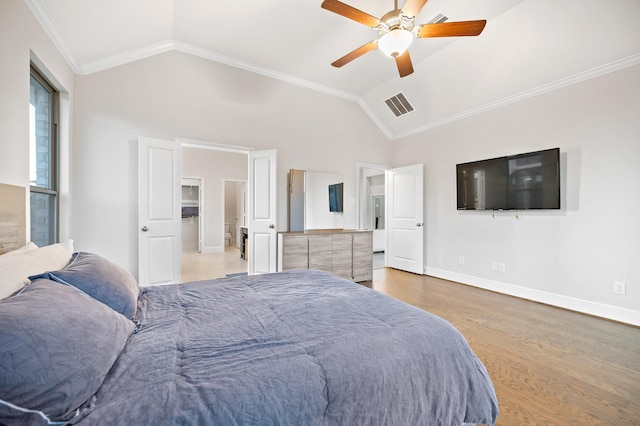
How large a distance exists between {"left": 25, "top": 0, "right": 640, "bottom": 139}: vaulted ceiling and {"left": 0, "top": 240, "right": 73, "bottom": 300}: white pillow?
6.95ft

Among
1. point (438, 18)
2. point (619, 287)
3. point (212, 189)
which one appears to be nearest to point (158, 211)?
point (438, 18)

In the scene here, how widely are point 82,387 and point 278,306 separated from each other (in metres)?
0.86

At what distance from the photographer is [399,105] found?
16.4 ft

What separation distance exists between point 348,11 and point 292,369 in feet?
8.35

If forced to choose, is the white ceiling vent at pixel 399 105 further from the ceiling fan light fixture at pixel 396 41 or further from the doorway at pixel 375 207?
the doorway at pixel 375 207

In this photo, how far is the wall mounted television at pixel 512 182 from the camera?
11.4 feet

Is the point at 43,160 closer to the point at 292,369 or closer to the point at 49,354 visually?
the point at 49,354

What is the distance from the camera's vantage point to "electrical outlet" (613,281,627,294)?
2954 mm

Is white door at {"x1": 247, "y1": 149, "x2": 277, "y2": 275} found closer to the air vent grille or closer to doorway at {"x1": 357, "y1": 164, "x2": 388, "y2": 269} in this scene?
the air vent grille

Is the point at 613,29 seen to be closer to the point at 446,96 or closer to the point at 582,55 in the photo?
the point at 582,55

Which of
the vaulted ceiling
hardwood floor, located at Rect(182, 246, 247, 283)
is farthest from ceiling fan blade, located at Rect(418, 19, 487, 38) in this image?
hardwood floor, located at Rect(182, 246, 247, 283)

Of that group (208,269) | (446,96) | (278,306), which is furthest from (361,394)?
(208,269)

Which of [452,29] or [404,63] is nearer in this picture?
[452,29]

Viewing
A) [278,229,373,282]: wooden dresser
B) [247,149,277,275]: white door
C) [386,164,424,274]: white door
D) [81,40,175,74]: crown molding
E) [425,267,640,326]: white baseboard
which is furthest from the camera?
[386,164,424,274]: white door
